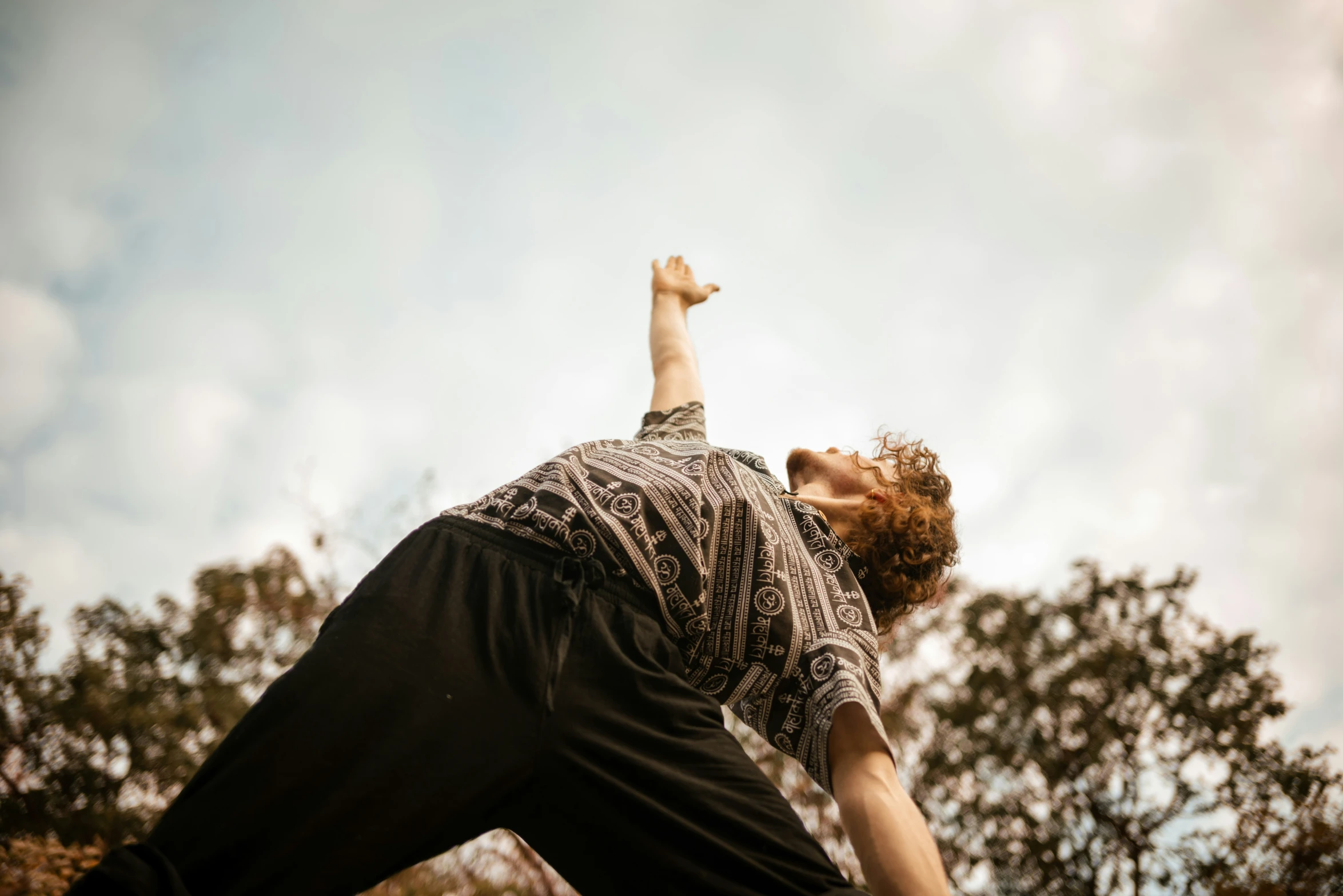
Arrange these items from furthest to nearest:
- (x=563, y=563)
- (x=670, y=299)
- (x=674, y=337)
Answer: (x=670, y=299)
(x=674, y=337)
(x=563, y=563)

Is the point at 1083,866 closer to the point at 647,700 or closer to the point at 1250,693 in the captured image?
the point at 1250,693

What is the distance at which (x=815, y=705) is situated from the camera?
1.48m

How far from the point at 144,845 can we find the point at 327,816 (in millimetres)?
217

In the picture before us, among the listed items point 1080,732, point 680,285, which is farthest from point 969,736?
point 680,285

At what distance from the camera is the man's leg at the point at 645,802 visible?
1.20 metres

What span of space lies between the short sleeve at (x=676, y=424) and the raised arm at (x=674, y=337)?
0.12 ft

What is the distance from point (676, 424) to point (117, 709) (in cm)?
666

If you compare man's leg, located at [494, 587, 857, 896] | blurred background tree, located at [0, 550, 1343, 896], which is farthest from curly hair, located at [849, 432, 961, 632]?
blurred background tree, located at [0, 550, 1343, 896]

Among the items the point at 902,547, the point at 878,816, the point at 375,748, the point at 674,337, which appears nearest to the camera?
the point at 375,748

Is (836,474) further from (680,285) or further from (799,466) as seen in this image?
(680,285)

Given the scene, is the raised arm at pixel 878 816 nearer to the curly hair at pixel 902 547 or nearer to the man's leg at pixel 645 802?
the man's leg at pixel 645 802

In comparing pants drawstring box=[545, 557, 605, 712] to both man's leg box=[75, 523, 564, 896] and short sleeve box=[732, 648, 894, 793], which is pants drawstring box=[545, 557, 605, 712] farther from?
short sleeve box=[732, 648, 894, 793]

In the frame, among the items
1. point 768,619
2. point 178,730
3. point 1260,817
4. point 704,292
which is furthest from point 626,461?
point 1260,817

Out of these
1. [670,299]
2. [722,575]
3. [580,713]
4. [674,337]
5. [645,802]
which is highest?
[670,299]
